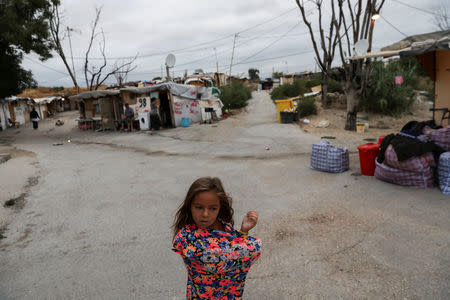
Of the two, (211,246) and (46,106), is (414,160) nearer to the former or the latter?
(211,246)

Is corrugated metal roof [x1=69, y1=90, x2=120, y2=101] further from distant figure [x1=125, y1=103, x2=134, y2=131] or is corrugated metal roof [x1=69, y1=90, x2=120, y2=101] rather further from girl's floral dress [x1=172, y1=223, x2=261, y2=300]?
girl's floral dress [x1=172, y1=223, x2=261, y2=300]

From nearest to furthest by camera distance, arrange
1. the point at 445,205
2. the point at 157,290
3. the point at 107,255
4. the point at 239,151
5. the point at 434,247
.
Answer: the point at 157,290 → the point at 434,247 → the point at 107,255 → the point at 445,205 → the point at 239,151

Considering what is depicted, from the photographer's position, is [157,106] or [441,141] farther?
[157,106]

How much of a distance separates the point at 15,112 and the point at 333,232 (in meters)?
33.3

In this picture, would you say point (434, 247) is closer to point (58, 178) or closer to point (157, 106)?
point (58, 178)

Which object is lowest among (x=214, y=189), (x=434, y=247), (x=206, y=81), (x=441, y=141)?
(x=434, y=247)

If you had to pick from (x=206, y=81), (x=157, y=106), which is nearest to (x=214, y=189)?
(x=157, y=106)

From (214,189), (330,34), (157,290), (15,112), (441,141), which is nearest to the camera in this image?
(214,189)

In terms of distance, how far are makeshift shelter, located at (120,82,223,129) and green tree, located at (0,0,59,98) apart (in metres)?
4.86

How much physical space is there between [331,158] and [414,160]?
167 cm

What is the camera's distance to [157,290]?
293cm

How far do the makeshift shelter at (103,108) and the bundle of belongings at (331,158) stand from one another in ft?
48.5

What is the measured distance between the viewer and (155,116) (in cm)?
1738

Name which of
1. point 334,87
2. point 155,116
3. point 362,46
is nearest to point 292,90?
point 334,87
